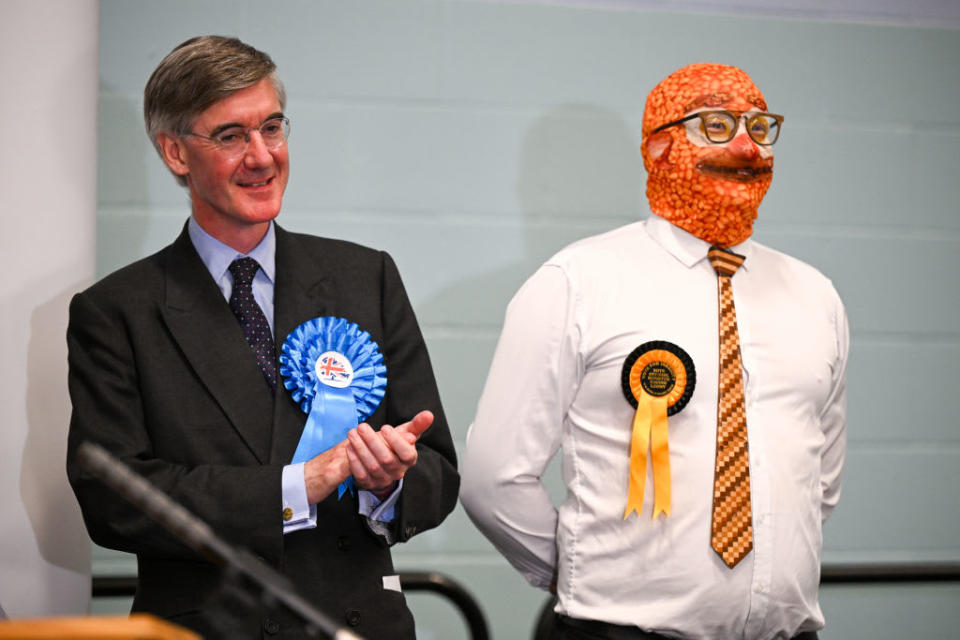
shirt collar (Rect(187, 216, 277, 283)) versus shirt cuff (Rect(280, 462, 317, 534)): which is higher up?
shirt collar (Rect(187, 216, 277, 283))

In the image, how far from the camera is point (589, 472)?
182cm

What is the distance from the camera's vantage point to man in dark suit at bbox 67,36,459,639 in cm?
153

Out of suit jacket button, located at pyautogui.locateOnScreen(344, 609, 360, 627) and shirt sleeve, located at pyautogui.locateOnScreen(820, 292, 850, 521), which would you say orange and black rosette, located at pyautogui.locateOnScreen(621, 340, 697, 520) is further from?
suit jacket button, located at pyautogui.locateOnScreen(344, 609, 360, 627)

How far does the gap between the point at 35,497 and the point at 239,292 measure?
2.39 feet

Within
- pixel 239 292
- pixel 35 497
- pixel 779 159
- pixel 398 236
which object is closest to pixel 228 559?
pixel 239 292

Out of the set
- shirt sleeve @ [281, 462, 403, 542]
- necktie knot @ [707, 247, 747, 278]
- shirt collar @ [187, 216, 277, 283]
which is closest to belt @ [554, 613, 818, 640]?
shirt sleeve @ [281, 462, 403, 542]

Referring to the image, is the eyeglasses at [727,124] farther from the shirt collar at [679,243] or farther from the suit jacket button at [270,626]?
the suit jacket button at [270,626]

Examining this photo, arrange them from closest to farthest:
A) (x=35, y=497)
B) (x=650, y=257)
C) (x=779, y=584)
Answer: (x=779, y=584), (x=650, y=257), (x=35, y=497)

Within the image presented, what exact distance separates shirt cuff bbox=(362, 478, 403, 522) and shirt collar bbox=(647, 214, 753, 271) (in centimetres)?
66

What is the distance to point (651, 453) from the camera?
5.78 ft

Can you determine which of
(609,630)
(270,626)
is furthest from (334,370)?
(609,630)

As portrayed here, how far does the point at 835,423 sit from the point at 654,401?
47 centimetres

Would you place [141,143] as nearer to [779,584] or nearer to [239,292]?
[239,292]

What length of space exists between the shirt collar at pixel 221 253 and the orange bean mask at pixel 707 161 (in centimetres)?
71
